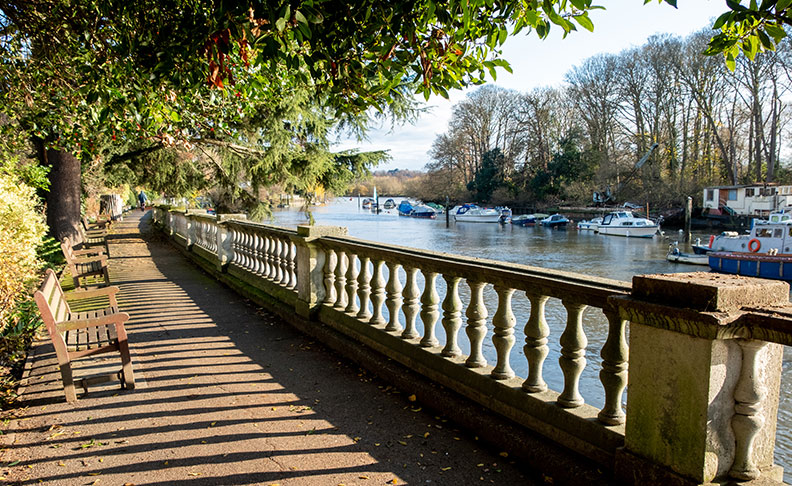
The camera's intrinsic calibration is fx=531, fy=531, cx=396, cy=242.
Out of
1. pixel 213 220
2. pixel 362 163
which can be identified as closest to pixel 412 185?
pixel 362 163

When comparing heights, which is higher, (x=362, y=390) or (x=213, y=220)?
(x=213, y=220)

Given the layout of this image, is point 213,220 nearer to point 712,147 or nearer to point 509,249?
point 509,249

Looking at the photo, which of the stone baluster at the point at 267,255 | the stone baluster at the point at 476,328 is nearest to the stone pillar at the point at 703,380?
the stone baluster at the point at 476,328

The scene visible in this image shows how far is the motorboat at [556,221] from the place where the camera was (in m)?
58.4

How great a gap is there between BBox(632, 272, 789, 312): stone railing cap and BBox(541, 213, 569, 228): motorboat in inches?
2286

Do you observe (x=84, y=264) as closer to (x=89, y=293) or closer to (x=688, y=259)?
(x=89, y=293)

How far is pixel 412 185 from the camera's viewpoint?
4082 inches

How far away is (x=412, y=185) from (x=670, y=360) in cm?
10186

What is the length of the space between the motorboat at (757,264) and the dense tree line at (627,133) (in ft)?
43.6

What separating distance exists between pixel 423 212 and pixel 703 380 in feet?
286

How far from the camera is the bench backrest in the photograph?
3.97 m

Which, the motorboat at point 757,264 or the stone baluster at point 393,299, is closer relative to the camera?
the stone baluster at point 393,299

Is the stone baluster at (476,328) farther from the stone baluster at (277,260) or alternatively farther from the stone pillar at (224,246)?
the stone pillar at (224,246)

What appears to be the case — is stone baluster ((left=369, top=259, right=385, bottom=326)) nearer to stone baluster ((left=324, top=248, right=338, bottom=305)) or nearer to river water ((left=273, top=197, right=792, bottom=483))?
stone baluster ((left=324, top=248, right=338, bottom=305))
